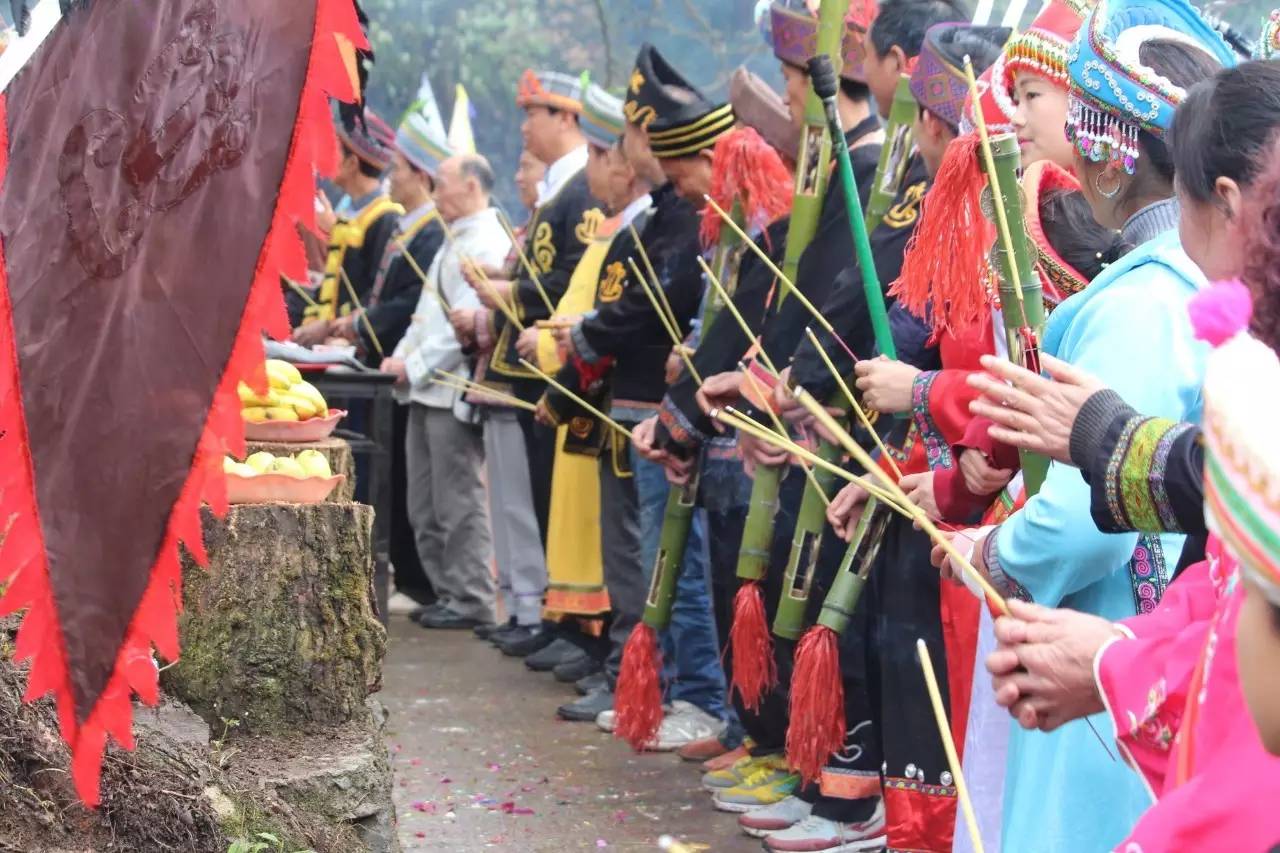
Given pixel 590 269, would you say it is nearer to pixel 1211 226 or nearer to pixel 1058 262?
pixel 1058 262

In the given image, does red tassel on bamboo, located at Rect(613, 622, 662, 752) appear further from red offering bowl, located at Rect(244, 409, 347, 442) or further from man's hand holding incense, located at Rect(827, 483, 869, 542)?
man's hand holding incense, located at Rect(827, 483, 869, 542)

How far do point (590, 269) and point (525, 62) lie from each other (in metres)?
8.64

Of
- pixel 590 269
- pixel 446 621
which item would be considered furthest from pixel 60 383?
pixel 446 621

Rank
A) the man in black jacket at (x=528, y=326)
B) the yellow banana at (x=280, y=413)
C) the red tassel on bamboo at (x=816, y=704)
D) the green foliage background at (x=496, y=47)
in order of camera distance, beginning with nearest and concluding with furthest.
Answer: the red tassel on bamboo at (x=816, y=704)
the yellow banana at (x=280, y=413)
the man in black jacket at (x=528, y=326)
the green foliage background at (x=496, y=47)

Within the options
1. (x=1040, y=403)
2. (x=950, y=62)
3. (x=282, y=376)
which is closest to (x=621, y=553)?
(x=282, y=376)

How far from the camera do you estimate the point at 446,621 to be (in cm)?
775

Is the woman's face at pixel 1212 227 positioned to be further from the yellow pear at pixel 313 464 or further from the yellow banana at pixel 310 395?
the yellow banana at pixel 310 395

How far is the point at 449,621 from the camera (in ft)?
25.4

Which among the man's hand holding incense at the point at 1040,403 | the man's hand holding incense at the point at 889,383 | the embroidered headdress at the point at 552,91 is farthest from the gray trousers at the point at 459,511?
the man's hand holding incense at the point at 1040,403

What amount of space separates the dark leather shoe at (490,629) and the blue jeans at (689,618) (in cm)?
174

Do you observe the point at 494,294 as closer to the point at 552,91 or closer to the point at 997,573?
the point at 552,91

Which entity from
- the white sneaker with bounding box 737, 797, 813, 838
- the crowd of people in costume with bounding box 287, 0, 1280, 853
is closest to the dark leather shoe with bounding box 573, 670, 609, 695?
the crowd of people in costume with bounding box 287, 0, 1280, 853

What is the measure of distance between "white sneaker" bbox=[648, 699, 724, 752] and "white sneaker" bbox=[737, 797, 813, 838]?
2.72ft

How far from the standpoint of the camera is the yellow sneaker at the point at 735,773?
192 inches
